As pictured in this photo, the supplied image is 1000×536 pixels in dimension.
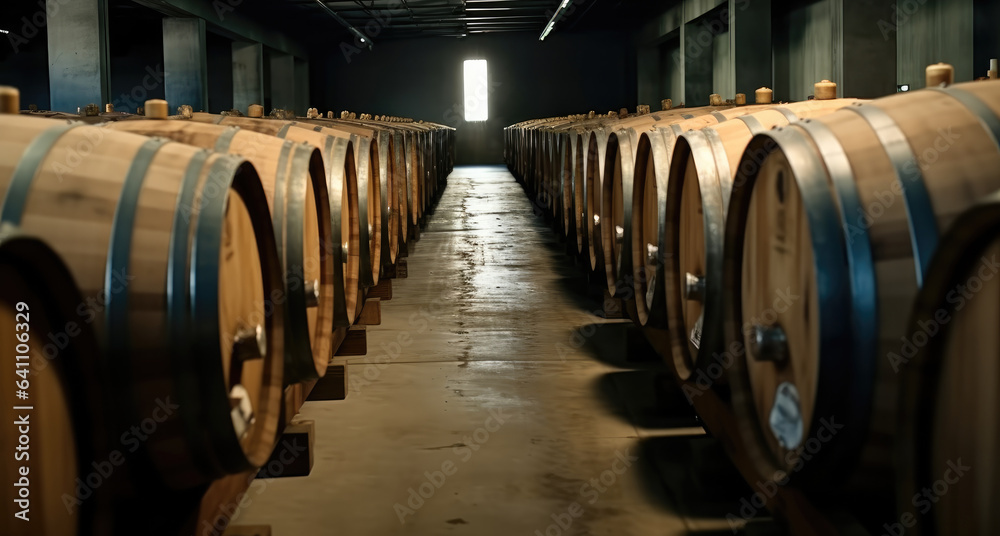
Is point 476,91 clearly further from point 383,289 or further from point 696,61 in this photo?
point 383,289

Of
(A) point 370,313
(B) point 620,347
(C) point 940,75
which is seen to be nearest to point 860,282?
(C) point 940,75

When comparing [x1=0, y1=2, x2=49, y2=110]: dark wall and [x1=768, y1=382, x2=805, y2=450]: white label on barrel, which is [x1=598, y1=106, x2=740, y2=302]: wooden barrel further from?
[x1=0, y1=2, x2=49, y2=110]: dark wall

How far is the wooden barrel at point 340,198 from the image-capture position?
11.4 feet

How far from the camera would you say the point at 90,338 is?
1650 millimetres

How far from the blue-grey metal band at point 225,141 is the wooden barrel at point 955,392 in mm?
2107

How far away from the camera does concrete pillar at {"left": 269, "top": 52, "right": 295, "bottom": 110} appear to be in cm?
2362

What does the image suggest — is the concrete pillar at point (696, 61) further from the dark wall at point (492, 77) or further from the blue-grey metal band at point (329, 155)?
the blue-grey metal band at point (329, 155)

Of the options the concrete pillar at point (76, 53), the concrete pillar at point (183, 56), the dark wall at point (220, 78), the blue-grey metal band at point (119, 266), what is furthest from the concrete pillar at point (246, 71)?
the blue-grey metal band at point (119, 266)

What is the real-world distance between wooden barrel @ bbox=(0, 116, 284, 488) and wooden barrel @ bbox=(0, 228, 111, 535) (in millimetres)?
39

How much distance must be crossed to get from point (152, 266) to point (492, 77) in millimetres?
25473

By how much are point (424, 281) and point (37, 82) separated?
62.6ft

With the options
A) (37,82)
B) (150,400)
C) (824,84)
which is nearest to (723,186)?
(824,84)

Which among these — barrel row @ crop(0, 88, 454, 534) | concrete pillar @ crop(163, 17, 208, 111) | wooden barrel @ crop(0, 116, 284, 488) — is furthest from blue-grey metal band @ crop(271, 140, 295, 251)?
concrete pillar @ crop(163, 17, 208, 111)

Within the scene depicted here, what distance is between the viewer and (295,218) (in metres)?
2.70
